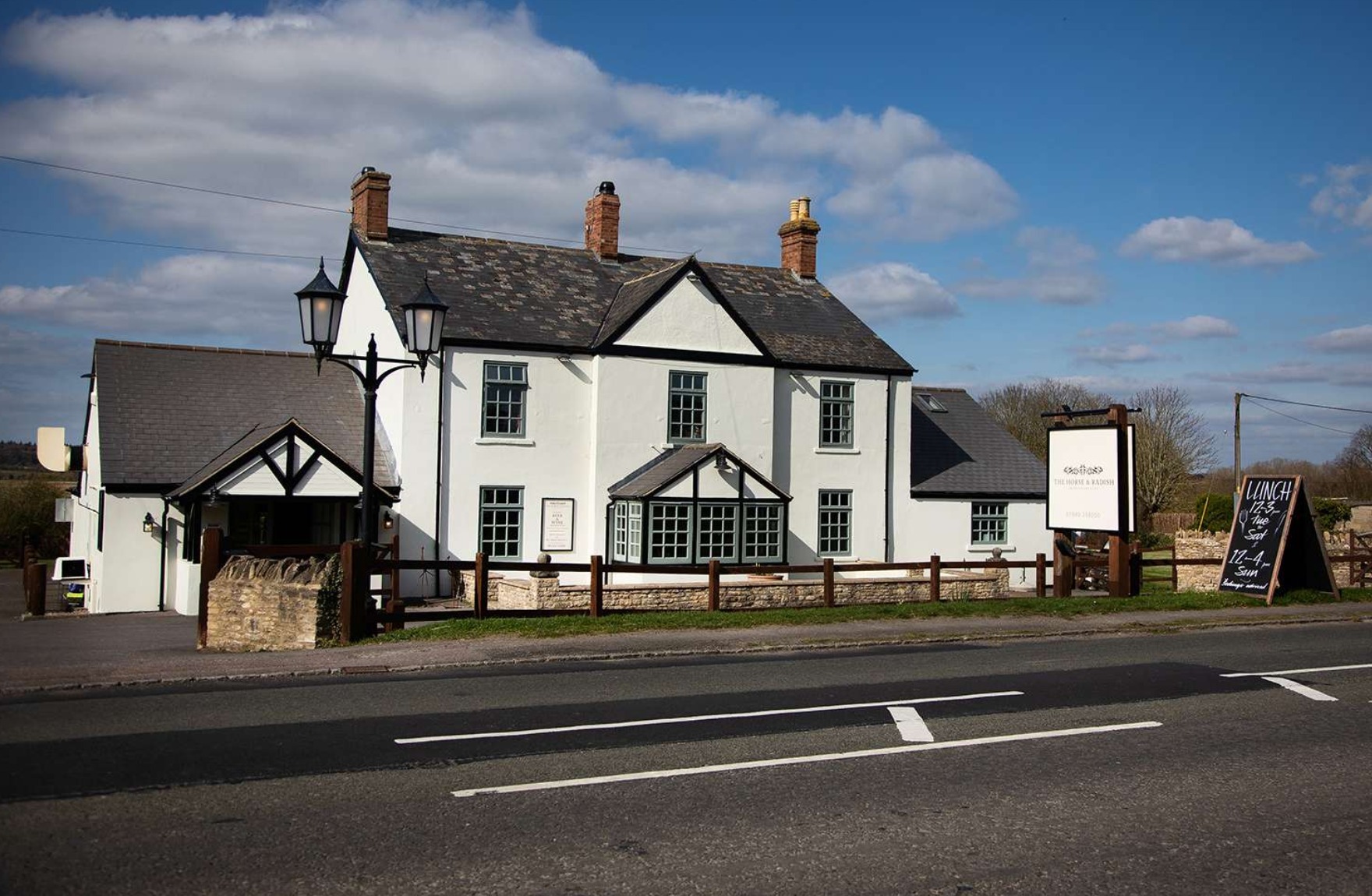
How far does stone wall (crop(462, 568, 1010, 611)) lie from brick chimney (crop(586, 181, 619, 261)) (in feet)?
35.5

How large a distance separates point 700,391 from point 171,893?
24.7 metres

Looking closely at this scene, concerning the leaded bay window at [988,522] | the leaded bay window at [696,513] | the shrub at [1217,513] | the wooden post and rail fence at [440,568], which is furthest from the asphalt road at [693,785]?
the shrub at [1217,513]

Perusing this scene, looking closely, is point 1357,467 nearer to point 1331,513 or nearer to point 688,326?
point 1331,513

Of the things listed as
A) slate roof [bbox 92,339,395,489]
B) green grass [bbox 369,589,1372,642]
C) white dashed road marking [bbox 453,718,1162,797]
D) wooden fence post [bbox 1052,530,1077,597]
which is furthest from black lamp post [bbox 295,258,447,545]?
wooden fence post [bbox 1052,530,1077,597]

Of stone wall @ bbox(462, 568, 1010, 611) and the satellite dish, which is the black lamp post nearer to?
stone wall @ bbox(462, 568, 1010, 611)

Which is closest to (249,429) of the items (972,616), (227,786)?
(972,616)

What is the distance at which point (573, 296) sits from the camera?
30922 mm

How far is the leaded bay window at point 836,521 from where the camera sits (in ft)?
105

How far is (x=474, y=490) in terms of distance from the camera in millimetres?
27984

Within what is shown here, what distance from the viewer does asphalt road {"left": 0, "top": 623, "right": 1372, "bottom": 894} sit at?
6.31 m

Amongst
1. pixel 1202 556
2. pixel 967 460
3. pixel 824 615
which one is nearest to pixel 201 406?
pixel 824 615

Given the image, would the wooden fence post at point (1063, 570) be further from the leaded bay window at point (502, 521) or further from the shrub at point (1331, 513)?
the shrub at point (1331, 513)

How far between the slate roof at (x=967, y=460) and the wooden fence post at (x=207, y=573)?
20.7 metres

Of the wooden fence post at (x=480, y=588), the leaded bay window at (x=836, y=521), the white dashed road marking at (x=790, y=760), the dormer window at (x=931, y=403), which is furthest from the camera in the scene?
the dormer window at (x=931, y=403)
